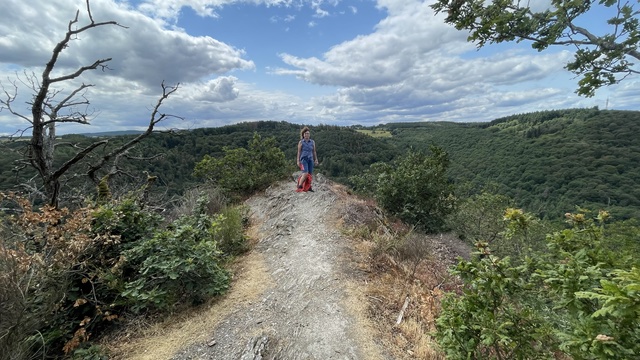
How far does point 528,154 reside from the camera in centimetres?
7738

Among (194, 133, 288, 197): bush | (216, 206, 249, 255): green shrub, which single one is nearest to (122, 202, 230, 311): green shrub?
(216, 206, 249, 255): green shrub

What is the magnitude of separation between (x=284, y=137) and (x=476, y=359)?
60.7 metres

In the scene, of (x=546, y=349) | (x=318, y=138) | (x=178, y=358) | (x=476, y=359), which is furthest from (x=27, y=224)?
(x=318, y=138)

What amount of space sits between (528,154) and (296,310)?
90.5 metres

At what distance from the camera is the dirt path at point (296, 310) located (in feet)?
12.6

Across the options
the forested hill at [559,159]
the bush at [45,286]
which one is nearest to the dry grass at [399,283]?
the bush at [45,286]

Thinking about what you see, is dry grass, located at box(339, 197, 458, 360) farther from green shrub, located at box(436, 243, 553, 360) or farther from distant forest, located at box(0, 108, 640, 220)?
distant forest, located at box(0, 108, 640, 220)

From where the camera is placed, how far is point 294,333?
4098 millimetres

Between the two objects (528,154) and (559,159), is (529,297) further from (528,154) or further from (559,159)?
(528,154)

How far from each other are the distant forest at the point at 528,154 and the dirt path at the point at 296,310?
72.8ft

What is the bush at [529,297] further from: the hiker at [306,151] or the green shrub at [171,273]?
the hiker at [306,151]

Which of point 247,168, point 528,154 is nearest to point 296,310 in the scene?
point 247,168

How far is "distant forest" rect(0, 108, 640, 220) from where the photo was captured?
150ft

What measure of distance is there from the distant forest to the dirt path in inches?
874
